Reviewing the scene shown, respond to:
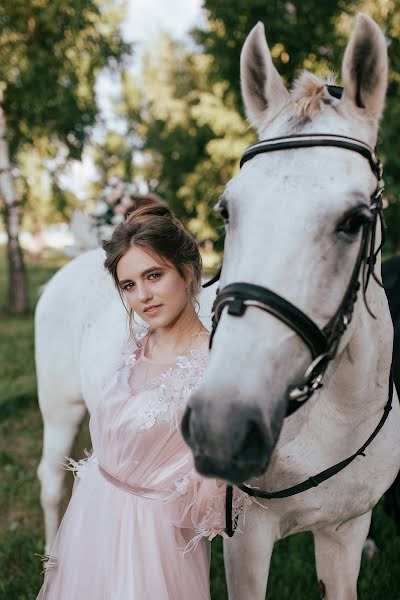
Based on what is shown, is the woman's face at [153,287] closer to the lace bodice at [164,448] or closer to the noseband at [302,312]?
the lace bodice at [164,448]

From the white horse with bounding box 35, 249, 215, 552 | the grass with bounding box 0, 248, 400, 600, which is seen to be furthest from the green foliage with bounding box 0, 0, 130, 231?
the white horse with bounding box 35, 249, 215, 552

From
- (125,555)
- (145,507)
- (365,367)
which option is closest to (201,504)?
(145,507)

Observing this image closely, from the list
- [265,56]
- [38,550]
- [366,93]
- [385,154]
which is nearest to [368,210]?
[366,93]

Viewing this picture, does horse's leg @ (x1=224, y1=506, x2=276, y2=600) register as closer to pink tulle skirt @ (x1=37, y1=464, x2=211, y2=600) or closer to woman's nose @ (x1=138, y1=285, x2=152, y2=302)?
pink tulle skirt @ (x1=37, y1=464, x2=211, y2=600)

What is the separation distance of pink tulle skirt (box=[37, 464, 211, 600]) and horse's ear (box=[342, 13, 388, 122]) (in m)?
1.44

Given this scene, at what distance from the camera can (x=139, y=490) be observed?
1797 millimetres

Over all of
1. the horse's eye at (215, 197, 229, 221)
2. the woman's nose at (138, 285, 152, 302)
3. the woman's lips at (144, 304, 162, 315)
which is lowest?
the woman's lips at (144, 304, 162, 315)

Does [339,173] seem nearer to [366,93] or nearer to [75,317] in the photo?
[366,93]

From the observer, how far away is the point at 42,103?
10.5m

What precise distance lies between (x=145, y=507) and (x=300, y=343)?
93 cm

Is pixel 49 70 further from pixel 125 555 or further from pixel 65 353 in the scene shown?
pixel 125 555

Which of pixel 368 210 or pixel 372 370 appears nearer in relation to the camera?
pixel 368 210

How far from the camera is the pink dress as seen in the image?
169 cm

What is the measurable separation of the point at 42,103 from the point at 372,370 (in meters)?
10.6
